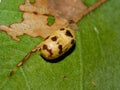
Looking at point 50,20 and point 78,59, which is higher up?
point 50,20

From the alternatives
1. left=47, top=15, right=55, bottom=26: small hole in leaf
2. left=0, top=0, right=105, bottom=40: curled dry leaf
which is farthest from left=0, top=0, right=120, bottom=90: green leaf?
left=47, top=15, right=55, bottom=26: small hole in leaf

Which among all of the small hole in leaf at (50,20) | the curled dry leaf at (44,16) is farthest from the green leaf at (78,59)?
the small hole in leaf at (50,20)

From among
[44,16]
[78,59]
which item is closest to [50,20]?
[44,16]

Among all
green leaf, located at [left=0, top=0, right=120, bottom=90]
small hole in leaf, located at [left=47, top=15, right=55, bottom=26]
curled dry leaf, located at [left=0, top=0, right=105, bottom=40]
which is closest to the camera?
green leaf, located at [left=0, top=0, right=120, bottom=90]

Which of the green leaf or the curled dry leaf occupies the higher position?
the curled dry leaf

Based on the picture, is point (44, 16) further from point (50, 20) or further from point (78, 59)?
point (78, 59)

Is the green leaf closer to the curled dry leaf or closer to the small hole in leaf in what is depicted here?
the curled dry leaf
